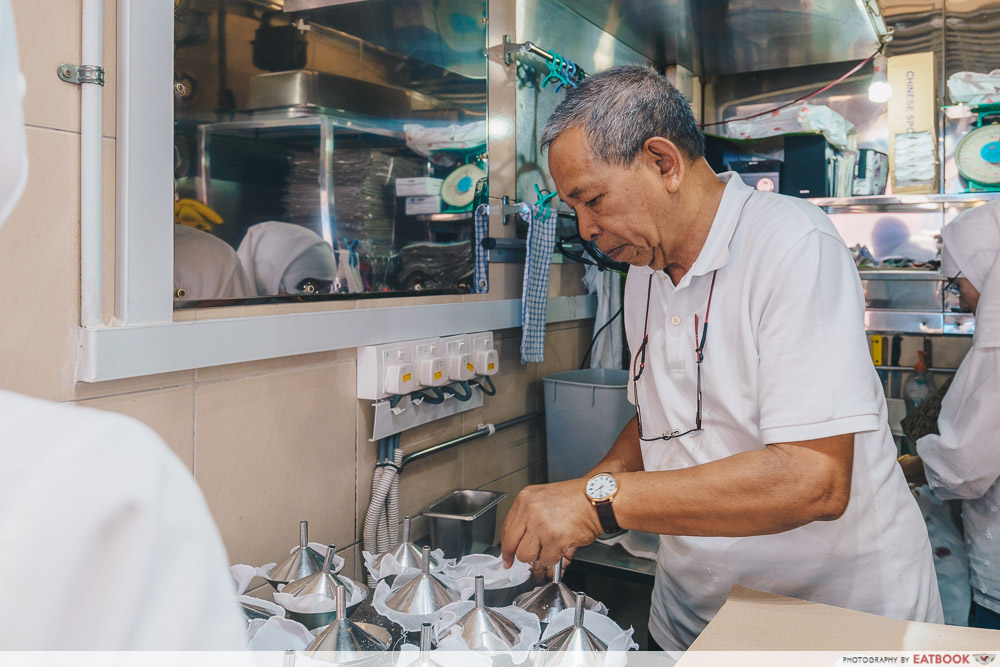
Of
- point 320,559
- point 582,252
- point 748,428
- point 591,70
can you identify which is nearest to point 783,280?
point 748,428

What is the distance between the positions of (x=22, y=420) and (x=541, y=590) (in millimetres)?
1072

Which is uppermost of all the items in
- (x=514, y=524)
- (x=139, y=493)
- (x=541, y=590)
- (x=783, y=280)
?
(x=783, y=280)

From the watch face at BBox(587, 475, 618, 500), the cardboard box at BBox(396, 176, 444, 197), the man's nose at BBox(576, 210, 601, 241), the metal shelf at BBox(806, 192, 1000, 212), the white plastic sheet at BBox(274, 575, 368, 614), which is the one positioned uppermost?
the metal shelf at BBox(806, 192, 1000, 212)

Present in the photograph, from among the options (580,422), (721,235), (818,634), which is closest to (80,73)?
(721,235)

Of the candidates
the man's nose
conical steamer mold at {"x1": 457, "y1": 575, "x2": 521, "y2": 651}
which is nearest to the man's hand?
conical steamer mold at {"x1": 457, "y1": 575, "x2": 521, "y2": 651}

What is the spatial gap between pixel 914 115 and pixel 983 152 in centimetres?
33

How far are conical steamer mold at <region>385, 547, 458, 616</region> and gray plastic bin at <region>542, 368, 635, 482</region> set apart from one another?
99 cm

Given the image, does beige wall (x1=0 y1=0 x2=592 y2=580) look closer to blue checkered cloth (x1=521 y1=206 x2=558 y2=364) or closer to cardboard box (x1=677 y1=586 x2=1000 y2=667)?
blue checkered cloth (x1=521 y1=206 x2=558 y2=364)

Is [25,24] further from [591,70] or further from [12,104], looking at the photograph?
[591,70]

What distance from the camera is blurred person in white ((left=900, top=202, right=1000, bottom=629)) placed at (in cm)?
190

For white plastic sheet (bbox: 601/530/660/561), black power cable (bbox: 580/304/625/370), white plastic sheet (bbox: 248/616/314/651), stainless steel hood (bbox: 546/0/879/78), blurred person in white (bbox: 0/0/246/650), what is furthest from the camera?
black power cable (bbox: 580/304/625/370)

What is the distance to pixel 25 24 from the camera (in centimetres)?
97

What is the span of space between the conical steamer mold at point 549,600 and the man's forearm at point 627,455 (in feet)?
1.16

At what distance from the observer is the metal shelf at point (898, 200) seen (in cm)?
304
